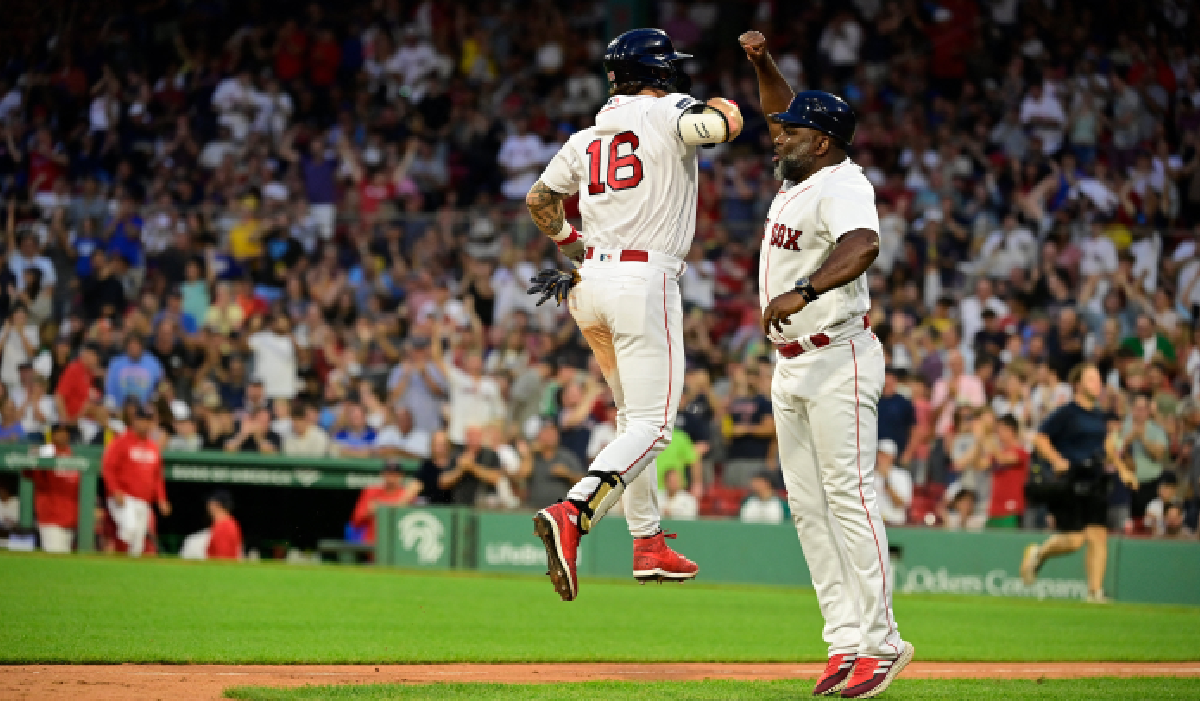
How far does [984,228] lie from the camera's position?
50.3ft

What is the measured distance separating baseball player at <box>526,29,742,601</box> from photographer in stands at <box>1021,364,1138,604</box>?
278 inches

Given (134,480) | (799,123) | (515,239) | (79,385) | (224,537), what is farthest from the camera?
(515,239)

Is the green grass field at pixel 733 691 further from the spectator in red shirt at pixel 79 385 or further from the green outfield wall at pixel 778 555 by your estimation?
the spectator in red shirt at pixel 79 385

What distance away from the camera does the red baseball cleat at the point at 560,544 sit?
18.9 feet

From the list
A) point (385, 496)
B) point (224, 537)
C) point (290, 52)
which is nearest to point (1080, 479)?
point (385, 496)

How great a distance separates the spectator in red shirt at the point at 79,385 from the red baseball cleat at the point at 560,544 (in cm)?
1134

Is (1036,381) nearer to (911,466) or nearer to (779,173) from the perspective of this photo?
(911,466)

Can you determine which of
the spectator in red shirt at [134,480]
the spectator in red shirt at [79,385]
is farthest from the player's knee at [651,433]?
the spectator in red shirt at [79,385]

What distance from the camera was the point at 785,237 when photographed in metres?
6.05

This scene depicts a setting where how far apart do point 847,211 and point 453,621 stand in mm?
4675

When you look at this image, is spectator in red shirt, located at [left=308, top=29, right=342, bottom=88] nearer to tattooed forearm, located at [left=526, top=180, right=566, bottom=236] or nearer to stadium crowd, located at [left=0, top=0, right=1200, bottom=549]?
stadium crowd, located at [left=0, top=0, right=1200, bottom=549]

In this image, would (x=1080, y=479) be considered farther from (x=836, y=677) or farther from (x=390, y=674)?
(x=390, y=674)

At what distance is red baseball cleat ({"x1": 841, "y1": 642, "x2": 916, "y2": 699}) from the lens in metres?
5.82

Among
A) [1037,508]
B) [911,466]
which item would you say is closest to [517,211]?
[911,466]
